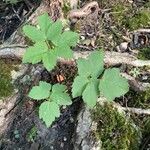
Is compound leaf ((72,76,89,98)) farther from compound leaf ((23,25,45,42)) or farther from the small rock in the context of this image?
the small rock

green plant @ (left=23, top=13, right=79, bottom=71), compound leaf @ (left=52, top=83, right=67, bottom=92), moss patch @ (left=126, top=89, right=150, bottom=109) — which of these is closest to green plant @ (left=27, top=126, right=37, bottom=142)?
compound leaf @ (left=52, top=83, right=67, bottom=92)

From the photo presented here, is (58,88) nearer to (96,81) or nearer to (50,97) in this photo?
(50,97)

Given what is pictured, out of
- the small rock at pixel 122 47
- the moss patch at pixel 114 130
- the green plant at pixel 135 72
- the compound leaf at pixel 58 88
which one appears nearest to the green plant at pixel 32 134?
the compound leaf at pixel 58 88

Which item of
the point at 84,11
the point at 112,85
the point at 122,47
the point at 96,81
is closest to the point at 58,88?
the point at 96,81

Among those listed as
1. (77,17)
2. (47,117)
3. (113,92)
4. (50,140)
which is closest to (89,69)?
(113,92)

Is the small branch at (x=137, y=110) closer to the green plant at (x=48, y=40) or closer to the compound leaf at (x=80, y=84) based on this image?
the compound leaf at (x=80, y=84)

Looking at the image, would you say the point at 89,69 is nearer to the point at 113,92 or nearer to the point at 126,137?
the point at 113,92
